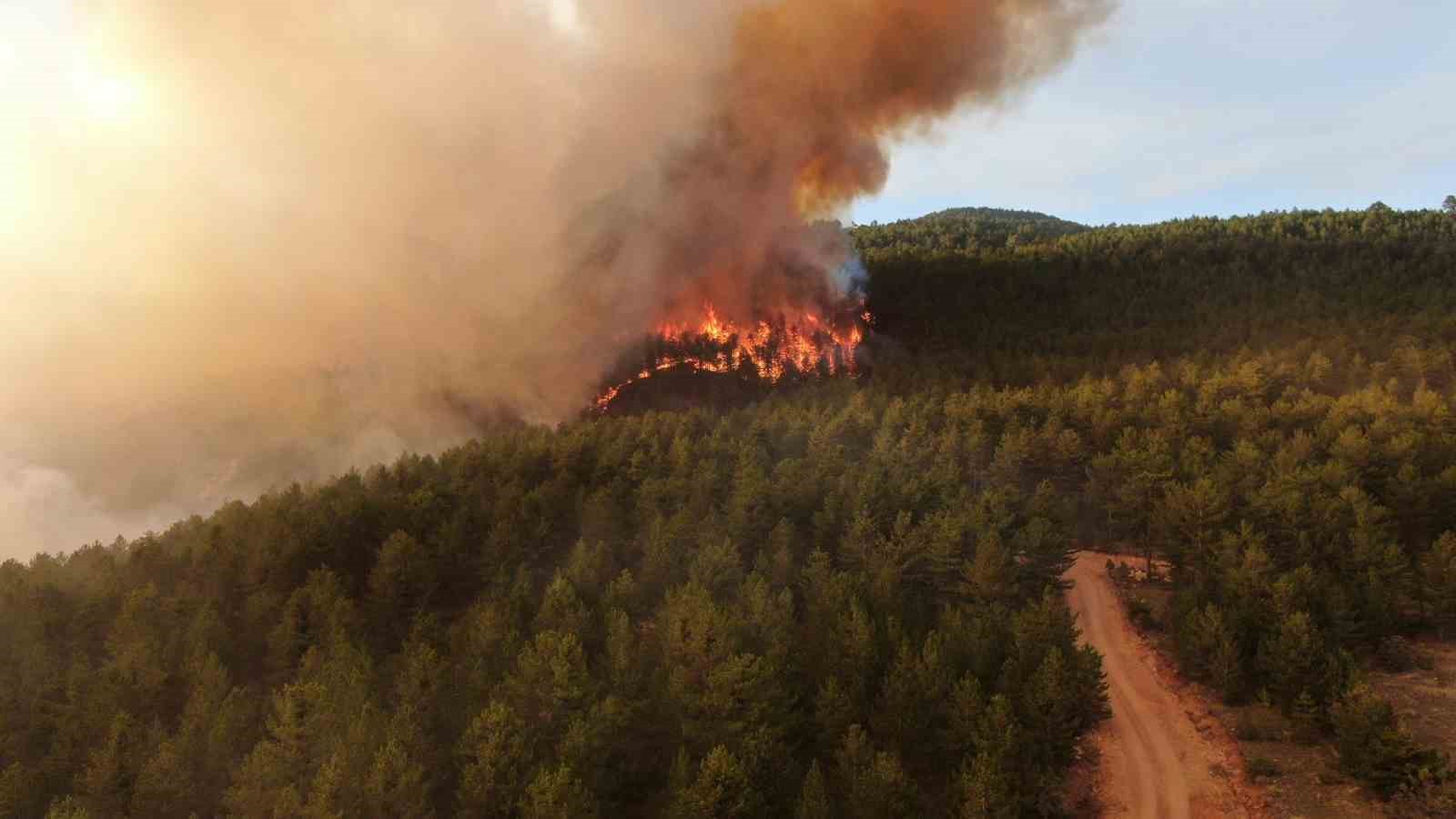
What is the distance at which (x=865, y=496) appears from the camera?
48.2 m

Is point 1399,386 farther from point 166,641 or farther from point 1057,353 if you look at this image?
point 166,641

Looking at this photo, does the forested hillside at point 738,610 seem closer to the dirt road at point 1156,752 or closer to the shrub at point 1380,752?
the shrub at point 1380,752


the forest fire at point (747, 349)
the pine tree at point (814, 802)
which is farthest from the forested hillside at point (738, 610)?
the forest fire at point (747, 349)

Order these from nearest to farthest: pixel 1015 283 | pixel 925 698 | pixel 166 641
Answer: pixel 925 698 → pixel 166 641 → pixel 1015 283

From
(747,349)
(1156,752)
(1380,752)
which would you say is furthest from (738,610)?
(747,349)

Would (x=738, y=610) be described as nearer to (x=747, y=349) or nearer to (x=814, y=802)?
(x=814, y=802)

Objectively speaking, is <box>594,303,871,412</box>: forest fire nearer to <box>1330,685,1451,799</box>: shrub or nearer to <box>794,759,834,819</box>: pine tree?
<box>794,759,834,819</box>: pine tree

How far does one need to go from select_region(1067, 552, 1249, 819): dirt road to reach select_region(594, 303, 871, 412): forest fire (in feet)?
260

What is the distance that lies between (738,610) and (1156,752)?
707 inches

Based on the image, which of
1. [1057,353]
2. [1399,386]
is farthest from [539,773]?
[1057,353]

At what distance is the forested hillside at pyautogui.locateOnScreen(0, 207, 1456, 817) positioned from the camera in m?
28.8

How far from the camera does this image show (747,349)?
12381 centimetres

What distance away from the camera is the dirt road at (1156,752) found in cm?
3114

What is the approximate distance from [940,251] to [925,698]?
178 metres
